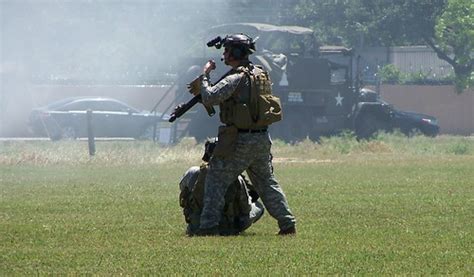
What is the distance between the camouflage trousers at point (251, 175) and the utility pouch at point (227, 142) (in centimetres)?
6

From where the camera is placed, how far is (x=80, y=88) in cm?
4959

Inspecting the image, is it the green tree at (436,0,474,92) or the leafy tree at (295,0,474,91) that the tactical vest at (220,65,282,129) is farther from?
the green tree at (436,0,474,92)

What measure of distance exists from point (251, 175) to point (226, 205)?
1.30 ft

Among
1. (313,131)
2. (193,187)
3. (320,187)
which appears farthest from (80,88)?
(193,187)

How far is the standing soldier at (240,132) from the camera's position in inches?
443

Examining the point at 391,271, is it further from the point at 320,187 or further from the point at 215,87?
the point at 320,187

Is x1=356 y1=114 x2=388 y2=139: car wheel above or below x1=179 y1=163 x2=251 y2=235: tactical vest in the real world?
below

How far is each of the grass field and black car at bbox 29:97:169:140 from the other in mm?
15823

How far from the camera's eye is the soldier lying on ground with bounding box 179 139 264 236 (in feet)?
38.5

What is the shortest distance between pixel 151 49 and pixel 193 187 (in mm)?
30850

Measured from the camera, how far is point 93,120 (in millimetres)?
41406

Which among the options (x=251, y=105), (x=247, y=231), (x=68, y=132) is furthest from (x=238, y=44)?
(x=68, y=132)

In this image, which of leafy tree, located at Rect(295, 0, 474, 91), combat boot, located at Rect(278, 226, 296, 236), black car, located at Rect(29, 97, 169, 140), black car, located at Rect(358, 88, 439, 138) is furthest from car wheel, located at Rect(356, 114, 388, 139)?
combat boot, located at Rect(278, 226, 296, 236)

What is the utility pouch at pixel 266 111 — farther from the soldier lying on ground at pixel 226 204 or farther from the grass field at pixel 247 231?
→ the grass field at pixel 247 231
